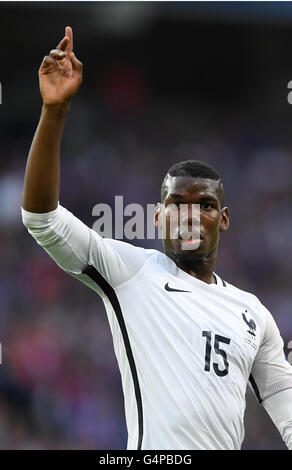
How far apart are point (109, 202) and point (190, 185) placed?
7.47m

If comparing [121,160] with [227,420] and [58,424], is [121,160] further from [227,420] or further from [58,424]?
[227,420]

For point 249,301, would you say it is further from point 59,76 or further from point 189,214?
point 59,76

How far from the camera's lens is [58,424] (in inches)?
352

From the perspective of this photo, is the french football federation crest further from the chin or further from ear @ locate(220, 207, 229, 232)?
ear @ locate(220, 207, 229, 232)

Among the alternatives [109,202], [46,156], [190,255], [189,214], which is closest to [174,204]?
[189,214]

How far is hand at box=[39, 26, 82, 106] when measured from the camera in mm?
2828

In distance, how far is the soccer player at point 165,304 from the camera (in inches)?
113

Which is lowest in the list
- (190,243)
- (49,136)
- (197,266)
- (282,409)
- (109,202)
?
(282,409)

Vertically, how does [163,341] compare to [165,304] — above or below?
below

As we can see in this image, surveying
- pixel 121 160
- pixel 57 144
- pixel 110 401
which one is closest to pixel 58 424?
pixel 110 401

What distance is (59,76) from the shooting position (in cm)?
286

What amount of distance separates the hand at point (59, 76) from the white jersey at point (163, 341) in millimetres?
439

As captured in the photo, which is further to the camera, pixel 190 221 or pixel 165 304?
pixel 190 221
